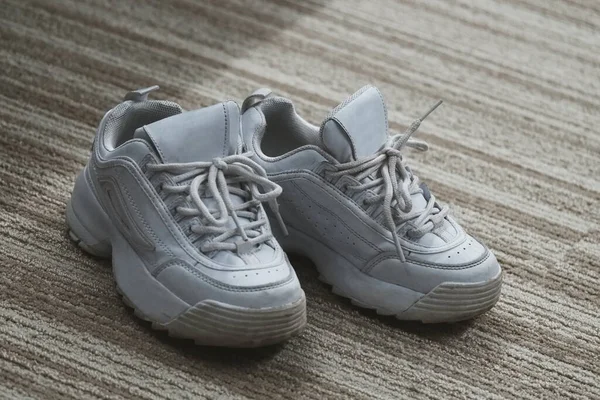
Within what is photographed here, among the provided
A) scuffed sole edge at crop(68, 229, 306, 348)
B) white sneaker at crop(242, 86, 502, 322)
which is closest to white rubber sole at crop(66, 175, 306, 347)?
scuffed sole edge at crop(68, 229, 306, 348)

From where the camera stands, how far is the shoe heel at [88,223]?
0.90 m

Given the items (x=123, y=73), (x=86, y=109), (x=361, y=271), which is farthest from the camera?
(x=123, y=73)

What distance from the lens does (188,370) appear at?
2.61ft

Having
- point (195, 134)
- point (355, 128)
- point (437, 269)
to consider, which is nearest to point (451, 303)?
point (437, 269)

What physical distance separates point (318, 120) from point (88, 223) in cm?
48

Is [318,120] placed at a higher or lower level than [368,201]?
lower

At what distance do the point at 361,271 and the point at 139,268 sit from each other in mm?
217

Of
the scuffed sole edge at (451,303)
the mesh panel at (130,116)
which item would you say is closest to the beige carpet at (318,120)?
the scuffed sole edge at (451,303)

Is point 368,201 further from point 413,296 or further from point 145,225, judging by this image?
point 145,225

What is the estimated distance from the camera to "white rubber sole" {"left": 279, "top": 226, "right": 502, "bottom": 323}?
0.87m

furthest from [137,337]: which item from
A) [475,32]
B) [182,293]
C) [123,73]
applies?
[475,32]

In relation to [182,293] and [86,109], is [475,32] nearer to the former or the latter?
[86,109]

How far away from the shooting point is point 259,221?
33.3 inches

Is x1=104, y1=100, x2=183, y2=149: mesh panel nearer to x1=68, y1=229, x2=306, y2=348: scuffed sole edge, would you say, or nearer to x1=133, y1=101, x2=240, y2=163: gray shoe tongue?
x1=133, y1=101, x2=240, y2=163: gray shoe tongue
